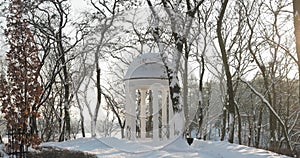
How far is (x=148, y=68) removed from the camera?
12336 mm

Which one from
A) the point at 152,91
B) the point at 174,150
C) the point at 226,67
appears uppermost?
the point at 226,67

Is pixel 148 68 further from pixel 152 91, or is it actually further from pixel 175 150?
pixel 175 150

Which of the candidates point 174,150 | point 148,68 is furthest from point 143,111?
point 174,150

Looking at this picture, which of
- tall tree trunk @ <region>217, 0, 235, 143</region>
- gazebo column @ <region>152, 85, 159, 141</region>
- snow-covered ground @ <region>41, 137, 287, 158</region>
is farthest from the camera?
gazebo column @ <region>152, 85, 159, 141</region>

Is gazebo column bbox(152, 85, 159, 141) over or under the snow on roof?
under

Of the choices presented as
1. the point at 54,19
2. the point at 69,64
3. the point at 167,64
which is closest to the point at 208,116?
the point at 69,64

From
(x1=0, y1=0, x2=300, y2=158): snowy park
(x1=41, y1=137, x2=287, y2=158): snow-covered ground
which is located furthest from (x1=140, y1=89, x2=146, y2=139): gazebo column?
(x1=41, y1=137, x2=287, y2=158): snow-covered ground

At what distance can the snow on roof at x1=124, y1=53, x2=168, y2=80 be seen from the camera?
40.0 ft

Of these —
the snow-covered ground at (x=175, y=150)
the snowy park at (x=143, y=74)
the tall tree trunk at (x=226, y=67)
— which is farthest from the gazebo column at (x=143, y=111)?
the tall tree trunk at (x=226, y=67)

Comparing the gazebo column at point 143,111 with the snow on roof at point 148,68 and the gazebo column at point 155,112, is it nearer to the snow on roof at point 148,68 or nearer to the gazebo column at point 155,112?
the gazebo column at point 155,112

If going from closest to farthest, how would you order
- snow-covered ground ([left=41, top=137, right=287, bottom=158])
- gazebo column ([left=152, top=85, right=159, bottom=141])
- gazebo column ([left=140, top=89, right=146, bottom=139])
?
snow-covered ground ([left=41, top=137, right=287, bottom=158]), gazebo column ([left=152, top=85, right=159, bottom=141]), gazebo column ([left=140, top=89, right=146, bottom=139])

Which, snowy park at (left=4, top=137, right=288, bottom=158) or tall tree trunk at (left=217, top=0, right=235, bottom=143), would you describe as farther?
tall tree trunk at (left=217, top=0, right=235, bottom=143)

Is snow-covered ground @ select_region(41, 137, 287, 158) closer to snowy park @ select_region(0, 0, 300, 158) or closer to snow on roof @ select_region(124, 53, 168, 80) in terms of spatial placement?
snowy park @ select_region(0, 0, 300, 158)

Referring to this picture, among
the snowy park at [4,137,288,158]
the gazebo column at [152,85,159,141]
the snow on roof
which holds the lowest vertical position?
the snowy park at [4,137,288,158]
